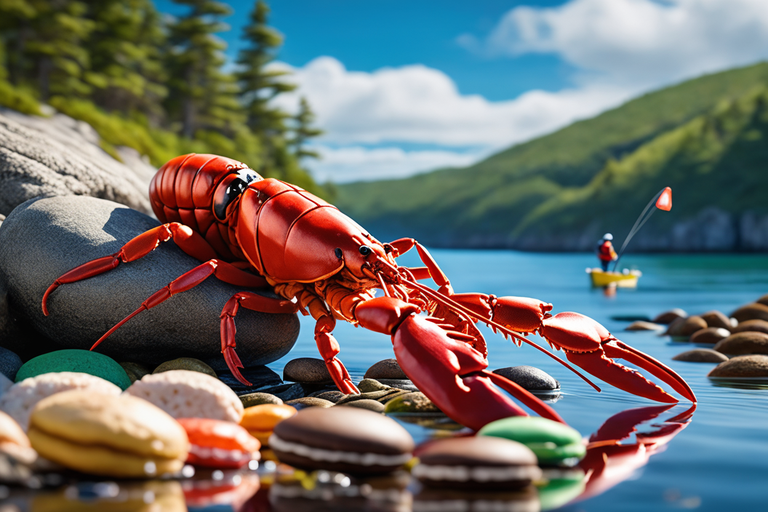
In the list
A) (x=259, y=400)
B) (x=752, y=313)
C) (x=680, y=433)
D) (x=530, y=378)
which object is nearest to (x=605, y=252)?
(x=752, y=313)

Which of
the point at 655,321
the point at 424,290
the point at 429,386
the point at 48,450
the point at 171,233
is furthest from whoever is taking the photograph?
the point at 655,321

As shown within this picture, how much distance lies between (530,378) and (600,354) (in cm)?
116

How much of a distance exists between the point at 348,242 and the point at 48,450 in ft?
9.21

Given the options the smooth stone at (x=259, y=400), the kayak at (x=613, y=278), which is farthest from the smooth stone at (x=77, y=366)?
the kayak at (x=613, y=278)

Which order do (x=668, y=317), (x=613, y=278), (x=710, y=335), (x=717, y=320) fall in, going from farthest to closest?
(x=613, y=278)
(x=668, y=317)
(x=717, y=320)
(x=710, y=335)

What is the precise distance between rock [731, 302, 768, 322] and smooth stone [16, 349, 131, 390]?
9.47 m

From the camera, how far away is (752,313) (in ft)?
34.2

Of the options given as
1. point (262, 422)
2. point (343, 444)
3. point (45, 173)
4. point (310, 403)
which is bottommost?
point (310, 403)

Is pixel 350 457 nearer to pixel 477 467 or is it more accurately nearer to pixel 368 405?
pixel 477 467

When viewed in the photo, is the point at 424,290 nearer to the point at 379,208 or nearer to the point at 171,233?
the point at 171,233

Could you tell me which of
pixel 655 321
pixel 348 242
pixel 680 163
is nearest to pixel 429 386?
pixel 348 242

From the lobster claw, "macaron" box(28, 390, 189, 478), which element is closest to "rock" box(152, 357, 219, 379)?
"macaron" box(28, 390, 189, 478)

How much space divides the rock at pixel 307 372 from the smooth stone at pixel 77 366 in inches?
55.1

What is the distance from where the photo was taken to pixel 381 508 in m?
2.66
